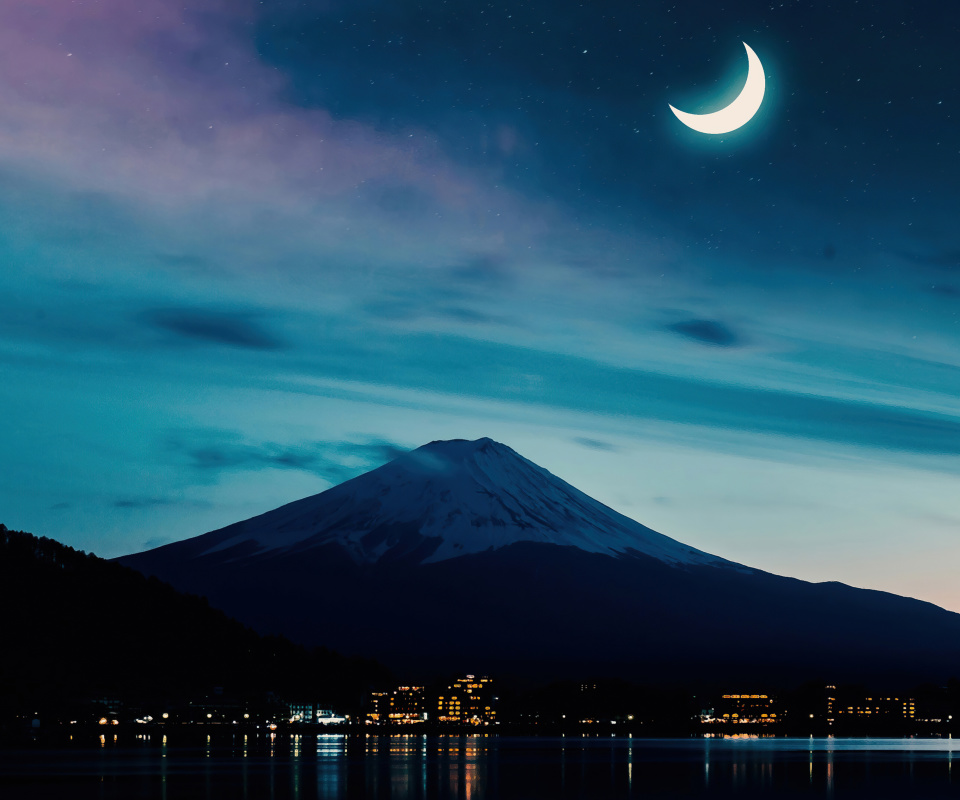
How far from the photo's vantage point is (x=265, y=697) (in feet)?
619

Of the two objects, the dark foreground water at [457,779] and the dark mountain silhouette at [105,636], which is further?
the dark mountain silhouette at [105,636]

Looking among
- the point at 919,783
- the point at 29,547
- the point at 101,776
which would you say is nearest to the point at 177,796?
the point at 101,776

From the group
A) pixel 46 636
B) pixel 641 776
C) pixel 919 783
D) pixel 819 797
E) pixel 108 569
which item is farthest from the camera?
pixel 108 569

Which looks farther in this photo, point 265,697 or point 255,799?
point 265,697

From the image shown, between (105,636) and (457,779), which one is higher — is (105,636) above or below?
below

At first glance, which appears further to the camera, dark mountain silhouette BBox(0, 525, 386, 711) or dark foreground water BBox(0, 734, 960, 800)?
dark mountain silhouette BBox(0, 525, 386, 711)

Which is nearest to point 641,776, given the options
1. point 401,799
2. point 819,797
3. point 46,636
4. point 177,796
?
point 819,797

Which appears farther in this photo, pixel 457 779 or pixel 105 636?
pixel 105 636

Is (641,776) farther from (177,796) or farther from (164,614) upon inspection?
(164,614)

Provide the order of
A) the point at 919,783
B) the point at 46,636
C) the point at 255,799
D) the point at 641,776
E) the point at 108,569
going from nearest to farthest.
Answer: the point at 255,799, the point at 919,783, the point at 641,776, the point at 46,636, the point at 108,569

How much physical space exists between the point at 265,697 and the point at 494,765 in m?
114

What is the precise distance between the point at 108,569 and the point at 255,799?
5668 inches

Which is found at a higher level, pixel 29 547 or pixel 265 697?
pixel 29 547

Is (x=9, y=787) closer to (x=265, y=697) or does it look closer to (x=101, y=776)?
(x=101, y=776)
